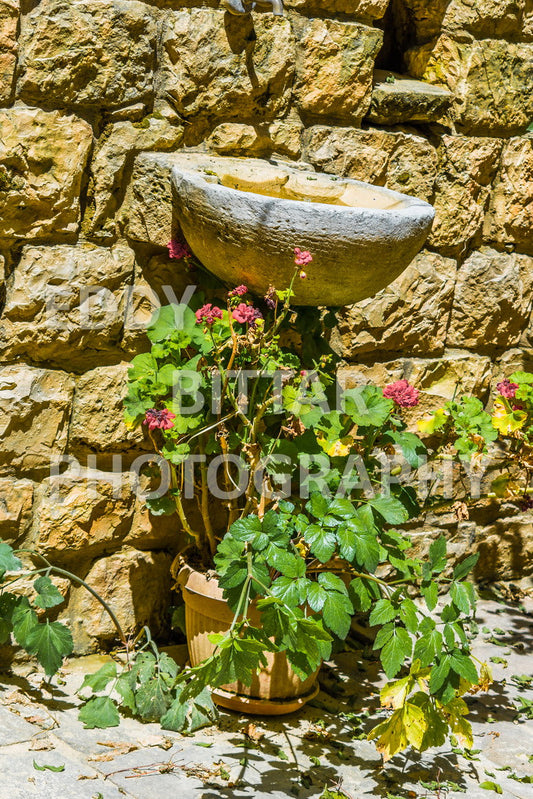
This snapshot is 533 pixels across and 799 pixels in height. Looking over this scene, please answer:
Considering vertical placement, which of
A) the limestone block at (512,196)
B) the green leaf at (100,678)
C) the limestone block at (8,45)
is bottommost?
the green leaf at (100,678)

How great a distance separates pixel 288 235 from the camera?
1.92m

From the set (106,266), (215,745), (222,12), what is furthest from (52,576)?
(222,12)

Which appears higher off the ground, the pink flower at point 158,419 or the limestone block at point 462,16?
the limestone block at point 462,16

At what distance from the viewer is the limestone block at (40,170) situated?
2.04 metres

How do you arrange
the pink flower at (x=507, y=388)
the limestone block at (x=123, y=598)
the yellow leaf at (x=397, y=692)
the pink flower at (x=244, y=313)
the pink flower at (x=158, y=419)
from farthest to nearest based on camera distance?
the pink flower at (x=507, y=388), the limestone block at (x=123, y=598), the pink flower at (x=158, y=419), the pink flower at (x=244, y=313), the yellow leaf at (x=397, y=692)

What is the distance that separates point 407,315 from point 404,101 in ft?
2.06

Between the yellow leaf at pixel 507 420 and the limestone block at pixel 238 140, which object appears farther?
the yellow leaf at pixel 507 420

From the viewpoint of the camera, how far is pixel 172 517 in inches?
96.2

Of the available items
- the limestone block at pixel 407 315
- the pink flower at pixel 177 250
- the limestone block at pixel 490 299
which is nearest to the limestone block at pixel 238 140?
the pink flower at pixel 177 250

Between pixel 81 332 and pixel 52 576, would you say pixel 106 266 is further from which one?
pixel 52 576

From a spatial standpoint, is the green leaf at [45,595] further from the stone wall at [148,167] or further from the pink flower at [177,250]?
the pink flower at [177,250]

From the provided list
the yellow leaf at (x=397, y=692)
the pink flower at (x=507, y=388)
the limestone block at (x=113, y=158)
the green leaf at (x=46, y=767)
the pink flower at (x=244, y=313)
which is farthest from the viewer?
the pink flower at (x=507, y=388)

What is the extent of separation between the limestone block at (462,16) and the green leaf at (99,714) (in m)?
2.15

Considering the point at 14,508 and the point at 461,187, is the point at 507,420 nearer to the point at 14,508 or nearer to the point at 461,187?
the point at 461,187
